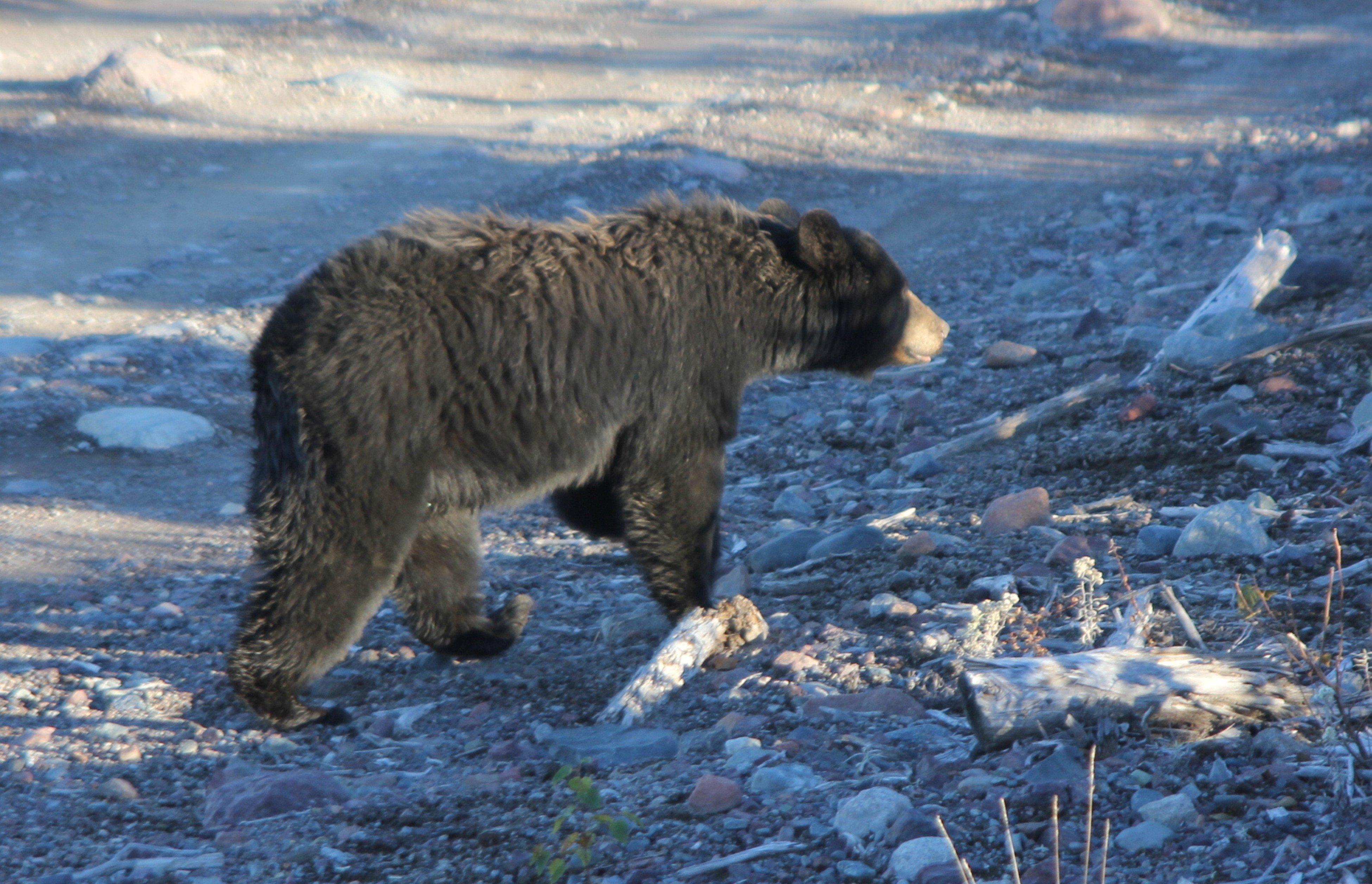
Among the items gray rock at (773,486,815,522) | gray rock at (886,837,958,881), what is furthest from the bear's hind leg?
gray rock at (886,837,958,881)

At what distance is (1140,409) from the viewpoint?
6.21m

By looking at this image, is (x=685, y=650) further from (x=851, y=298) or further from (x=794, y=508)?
(x=794, y=508)

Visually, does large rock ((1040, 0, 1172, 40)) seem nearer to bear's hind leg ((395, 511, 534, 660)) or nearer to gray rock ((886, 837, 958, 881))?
bear's hind leg ((395, 511, 534, 660))

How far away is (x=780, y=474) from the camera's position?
22.3ft

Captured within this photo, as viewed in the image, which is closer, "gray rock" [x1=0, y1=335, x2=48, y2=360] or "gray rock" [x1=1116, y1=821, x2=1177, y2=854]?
"gray rock" [x1=1116, y1=821, x2=1177, y2=854]

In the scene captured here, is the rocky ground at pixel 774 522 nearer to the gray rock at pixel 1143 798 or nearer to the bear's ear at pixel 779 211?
the gray rock at pixel 1143 798

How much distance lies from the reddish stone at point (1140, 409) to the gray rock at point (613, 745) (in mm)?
3427

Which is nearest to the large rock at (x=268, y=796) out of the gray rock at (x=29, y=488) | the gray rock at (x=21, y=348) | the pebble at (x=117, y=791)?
the pebble at (x=117, y=791)

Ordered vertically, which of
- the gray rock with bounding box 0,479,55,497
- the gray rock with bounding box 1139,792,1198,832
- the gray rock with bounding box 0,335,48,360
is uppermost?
the gray rock with bounding box 0,335,48,360

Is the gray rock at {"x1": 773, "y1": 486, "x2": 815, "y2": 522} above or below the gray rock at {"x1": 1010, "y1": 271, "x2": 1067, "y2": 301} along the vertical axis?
below

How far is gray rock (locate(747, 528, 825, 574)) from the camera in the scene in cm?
546

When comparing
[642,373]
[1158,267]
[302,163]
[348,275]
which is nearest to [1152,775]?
[642,373]

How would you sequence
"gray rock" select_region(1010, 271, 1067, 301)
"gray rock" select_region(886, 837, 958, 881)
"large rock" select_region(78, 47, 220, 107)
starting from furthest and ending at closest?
"large rock" select_region(78, 47, 220, 107) → "gray rock" select_region(1010, 271, 1067, 301) → "gray rock" select_region(886, 837, 958, 881)

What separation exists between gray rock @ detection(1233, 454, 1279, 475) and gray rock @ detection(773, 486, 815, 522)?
2.00m
